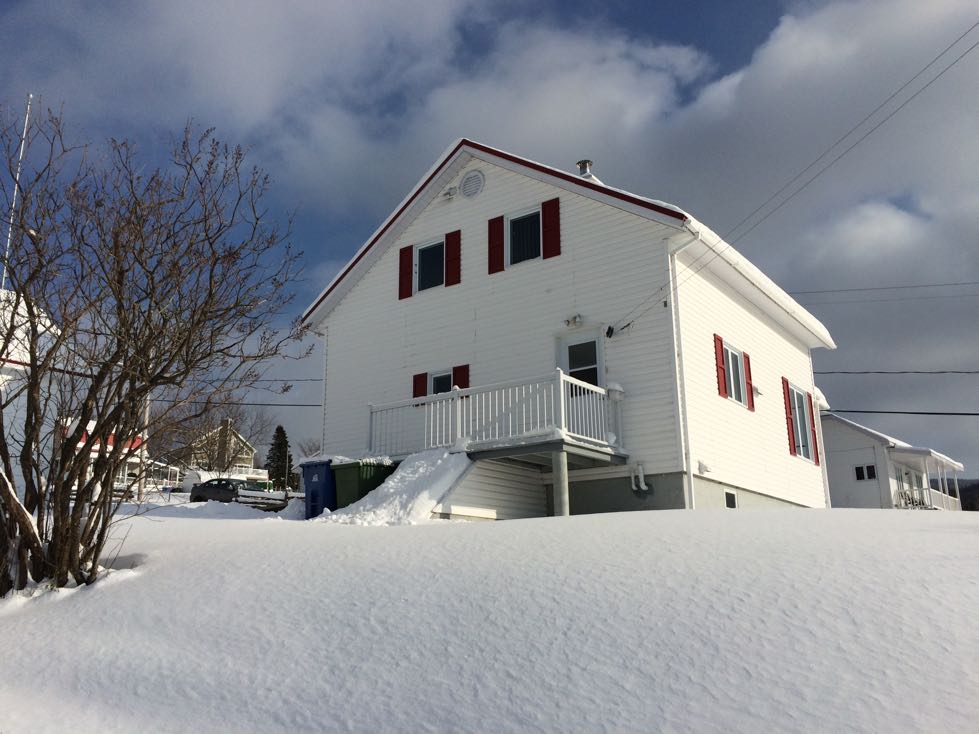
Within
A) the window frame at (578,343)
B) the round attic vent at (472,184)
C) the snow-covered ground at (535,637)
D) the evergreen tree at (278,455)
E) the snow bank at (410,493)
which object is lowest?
the snow-covered ground at (535,637)

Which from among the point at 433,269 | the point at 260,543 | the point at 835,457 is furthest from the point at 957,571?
the point at 835,457

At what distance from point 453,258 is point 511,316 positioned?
6.66 feet

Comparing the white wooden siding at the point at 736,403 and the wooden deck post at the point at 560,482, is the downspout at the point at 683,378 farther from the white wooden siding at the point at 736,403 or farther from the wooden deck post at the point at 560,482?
the wooden deck post at the point at 560,482

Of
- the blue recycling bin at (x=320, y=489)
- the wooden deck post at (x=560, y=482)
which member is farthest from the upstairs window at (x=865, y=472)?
the blue recycling bin at (x=320, y=489)

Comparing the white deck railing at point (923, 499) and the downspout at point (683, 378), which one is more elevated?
the downspout at point (683, 378)

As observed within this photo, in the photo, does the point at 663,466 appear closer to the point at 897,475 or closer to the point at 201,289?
the point at 201,289

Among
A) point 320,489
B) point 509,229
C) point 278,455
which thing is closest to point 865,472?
point 509,229

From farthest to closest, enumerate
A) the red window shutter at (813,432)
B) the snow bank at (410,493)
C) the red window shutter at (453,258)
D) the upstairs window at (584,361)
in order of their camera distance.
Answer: the red window shutter at (813,432), the red window shutter at (453,258), the upstairs window at (584,361), the snow bank at (410,493)

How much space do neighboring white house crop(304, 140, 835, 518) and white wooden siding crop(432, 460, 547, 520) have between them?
0.11ft

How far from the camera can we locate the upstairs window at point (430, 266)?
56.2ft

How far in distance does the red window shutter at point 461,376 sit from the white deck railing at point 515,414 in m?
0.96

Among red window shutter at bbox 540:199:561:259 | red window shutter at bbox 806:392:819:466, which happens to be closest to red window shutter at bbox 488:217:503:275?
red window shutter at bbox 540:199:561:259

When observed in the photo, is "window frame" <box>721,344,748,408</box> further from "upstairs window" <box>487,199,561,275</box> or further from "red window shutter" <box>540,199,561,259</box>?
"upstairs window" <box>487,199,561,275</box>

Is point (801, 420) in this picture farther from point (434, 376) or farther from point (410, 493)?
point (410, 493)
